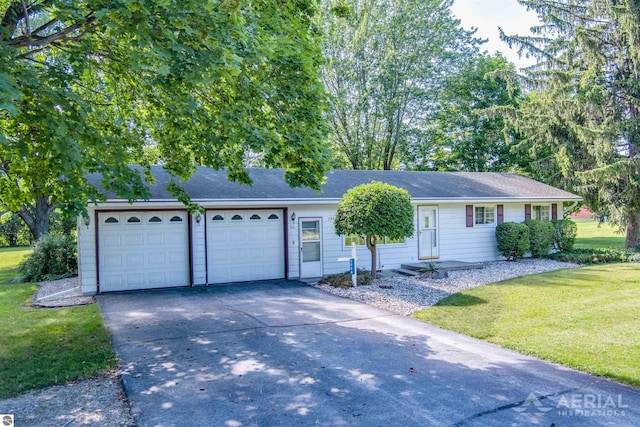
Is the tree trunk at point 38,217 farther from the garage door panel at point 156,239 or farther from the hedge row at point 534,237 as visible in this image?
the hedge row at point 534,237

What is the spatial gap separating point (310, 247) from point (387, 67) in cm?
1455

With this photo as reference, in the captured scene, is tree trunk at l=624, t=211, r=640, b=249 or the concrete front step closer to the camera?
the concrete front step

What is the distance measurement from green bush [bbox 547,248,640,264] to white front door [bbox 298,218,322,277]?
30.2 ft

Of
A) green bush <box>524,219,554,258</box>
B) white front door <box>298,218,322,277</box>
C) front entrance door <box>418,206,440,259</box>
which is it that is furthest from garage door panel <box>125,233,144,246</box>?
green bush <box>524,219,554,258</box>

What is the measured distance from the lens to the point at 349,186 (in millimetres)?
13914

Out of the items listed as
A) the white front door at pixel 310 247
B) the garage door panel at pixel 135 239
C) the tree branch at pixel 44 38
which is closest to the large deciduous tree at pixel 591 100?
the white front door at pixel 310 247

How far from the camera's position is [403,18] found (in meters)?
22.7

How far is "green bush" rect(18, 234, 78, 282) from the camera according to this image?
13242 mm

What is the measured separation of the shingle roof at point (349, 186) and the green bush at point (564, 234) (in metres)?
1.03

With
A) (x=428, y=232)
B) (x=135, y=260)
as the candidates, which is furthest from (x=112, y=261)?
(x=428, y=232)

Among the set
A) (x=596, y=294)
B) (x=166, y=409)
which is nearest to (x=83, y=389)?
(x=166, y=409)

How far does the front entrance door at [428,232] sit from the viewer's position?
1394 cm

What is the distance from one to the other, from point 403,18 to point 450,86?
15.4 feet

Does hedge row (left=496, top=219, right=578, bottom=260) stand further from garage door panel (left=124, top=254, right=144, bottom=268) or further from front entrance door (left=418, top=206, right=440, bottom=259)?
garage door panel (left=124, top=254, right=144, bottom=268)
